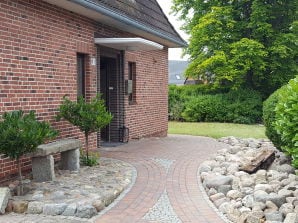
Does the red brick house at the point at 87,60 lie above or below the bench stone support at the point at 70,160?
above

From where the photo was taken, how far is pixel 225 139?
565 inches

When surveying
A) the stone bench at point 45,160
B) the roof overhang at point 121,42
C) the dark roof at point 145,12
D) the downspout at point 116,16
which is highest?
the dark roof at point 145,12

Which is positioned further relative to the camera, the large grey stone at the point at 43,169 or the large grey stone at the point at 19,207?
the large grey stone at the point at 43,169

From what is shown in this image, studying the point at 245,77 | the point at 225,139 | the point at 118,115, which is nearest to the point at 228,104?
the point at 245,77

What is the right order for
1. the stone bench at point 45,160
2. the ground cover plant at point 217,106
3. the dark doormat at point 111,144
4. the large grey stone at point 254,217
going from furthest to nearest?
the ground cover plant at point 217,106
the dark doormat at point 111,144
the stone bench at point 45,160
the large grey stone at point 254,217

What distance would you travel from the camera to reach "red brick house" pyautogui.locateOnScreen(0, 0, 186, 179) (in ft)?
24.9

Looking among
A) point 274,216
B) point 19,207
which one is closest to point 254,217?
point 274,216

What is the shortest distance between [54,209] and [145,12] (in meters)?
9.46

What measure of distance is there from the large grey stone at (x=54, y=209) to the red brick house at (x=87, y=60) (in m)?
1.76

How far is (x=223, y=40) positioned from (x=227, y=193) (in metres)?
19.8

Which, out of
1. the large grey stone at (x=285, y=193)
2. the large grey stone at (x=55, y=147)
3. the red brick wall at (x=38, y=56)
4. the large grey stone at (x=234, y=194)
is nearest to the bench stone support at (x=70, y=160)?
the large grey stone at (x=55, y=147)

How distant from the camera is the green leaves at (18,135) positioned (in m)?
6.05

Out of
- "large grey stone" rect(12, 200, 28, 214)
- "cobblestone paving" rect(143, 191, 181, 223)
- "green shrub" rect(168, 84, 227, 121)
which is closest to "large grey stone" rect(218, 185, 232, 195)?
"cobblestone paving" rect(143, 191, 181, 223)

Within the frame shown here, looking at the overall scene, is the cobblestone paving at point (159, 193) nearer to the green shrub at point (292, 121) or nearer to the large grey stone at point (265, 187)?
the large grey stone at point (265, 187)
